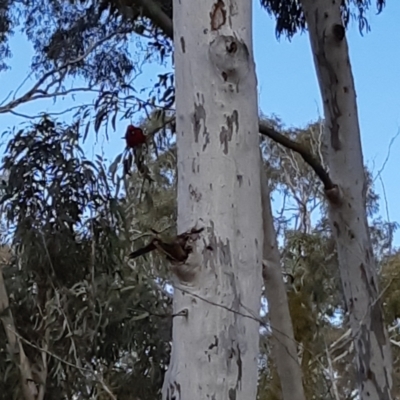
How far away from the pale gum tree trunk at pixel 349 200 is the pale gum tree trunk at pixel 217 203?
1668mm

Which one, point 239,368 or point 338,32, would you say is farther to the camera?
point 338,32

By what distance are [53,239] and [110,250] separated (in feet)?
1.27

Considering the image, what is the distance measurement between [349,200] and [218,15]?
1.77 m

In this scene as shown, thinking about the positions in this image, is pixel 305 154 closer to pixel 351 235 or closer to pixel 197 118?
pixel 351 235

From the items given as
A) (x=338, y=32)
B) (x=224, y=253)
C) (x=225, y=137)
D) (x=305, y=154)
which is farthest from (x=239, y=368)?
(x=338, y=32)

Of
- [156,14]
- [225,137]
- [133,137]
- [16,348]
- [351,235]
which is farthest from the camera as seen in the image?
[16,348]

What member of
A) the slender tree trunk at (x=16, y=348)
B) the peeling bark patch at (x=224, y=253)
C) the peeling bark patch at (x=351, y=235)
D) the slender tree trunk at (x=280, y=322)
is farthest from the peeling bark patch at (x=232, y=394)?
the slender tree trunk at (x=16, y=348)

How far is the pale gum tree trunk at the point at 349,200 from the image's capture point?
10.8 ft

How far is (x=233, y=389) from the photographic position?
1654 millimetres

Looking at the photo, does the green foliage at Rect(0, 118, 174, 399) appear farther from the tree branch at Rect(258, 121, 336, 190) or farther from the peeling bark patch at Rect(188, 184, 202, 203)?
the peeling bark patch at Rect(188, 184, 202, 203)

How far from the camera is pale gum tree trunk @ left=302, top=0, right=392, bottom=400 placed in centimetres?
330

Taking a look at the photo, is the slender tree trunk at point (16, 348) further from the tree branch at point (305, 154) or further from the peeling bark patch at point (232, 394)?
the peeling bark patch at point (232, 394)

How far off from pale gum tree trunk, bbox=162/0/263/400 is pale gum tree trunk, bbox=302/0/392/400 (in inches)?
65.7

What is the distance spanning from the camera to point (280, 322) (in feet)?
11.6
